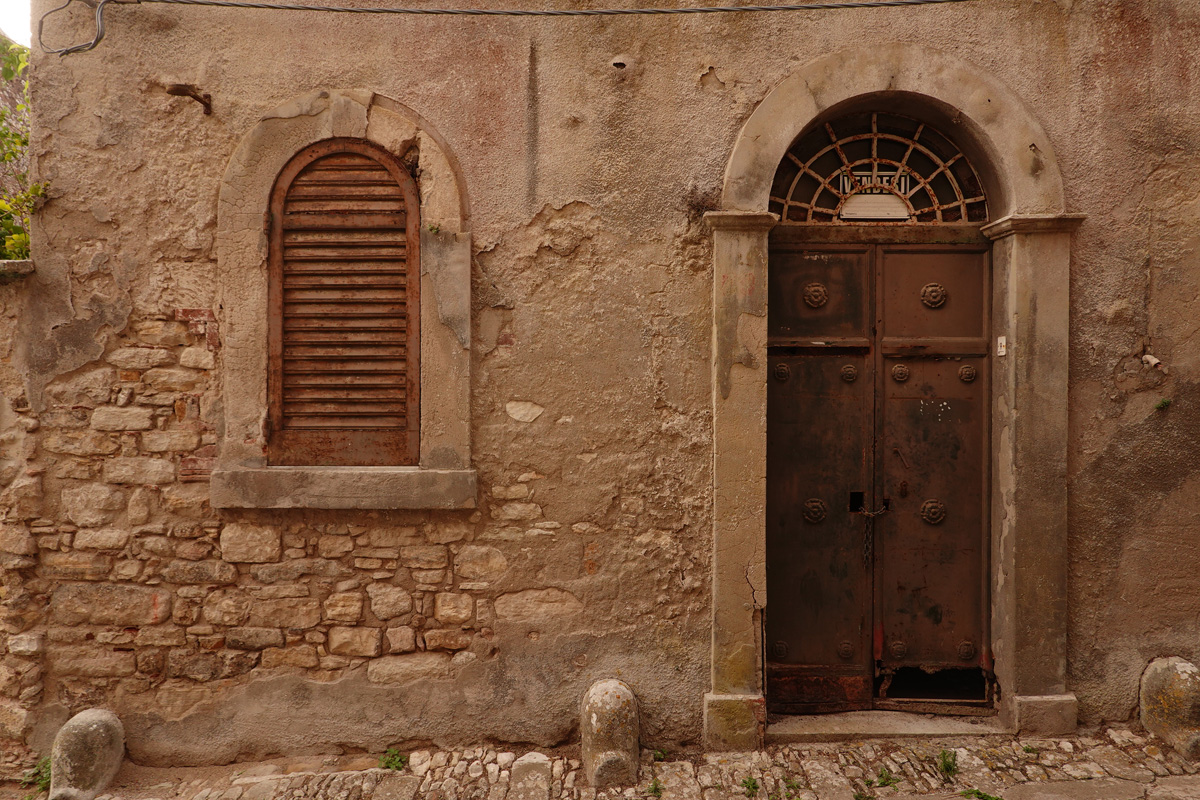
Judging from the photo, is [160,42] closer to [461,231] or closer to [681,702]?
[461,231]

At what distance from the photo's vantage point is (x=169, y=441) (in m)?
3.21

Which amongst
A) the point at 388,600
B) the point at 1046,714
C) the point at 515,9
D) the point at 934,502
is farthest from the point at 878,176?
the point at 388,600

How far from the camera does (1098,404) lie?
3268 millimetres

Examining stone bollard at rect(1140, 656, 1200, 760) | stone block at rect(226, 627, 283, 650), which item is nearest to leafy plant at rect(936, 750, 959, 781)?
stone bollard at rect(1140, 656, 1200, 760)

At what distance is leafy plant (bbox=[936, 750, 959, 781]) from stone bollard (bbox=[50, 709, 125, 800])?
386 centimetres

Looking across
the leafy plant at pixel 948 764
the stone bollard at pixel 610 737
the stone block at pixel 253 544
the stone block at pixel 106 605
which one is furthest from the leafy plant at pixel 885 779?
the stone block at pixel 106 605

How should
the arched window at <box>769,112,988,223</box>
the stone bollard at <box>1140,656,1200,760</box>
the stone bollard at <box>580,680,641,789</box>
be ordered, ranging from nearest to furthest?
the stone bollard at <box>580,680,641,789</box> < the stone bollard at <box>1140,656,1200,760</box> < the arched window at <box>769,112,988,223</box>

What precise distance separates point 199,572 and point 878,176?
4.00 metres

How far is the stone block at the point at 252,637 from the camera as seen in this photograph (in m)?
3.21

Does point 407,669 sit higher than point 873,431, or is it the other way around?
point 873,431

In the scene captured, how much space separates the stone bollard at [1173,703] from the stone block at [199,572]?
4.53m

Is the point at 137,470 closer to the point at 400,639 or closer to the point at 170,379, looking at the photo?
the point at 170,379

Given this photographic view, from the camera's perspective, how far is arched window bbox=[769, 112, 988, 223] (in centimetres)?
347

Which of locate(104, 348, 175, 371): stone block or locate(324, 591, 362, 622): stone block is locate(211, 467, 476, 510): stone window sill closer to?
locate(324, 591, 362, 622): stone block
